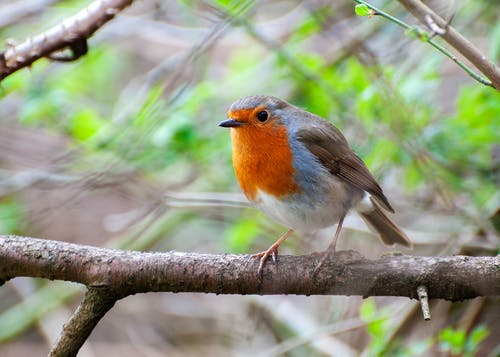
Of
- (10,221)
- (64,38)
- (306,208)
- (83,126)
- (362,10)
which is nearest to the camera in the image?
(362,10)

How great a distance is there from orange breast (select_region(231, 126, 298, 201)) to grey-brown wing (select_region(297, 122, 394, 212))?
159 mm

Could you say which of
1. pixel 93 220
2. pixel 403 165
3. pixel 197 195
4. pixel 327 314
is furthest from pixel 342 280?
pixel 93 220

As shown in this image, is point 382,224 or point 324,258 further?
point 382,224

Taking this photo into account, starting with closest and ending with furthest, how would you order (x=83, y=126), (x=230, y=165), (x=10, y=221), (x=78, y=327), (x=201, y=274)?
(x=78, y=327) < (x=201, y=274) < (x=83, y=126) < (x=10, y=221) < (x=230, y=165)

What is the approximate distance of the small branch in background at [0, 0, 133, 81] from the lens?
2.75m

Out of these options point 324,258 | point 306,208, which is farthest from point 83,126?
point 324,258

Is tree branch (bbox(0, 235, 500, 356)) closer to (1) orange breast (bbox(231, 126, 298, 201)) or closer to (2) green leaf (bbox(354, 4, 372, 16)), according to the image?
(1) orange breast (bbox(231, 126, 298, 201))

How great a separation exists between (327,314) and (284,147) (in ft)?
6.90

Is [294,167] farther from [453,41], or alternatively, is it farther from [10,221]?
[10,221]

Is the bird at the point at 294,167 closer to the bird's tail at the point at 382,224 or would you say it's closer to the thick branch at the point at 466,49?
the bird's tail at the point at 382,224

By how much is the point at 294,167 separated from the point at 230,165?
5.35 feet

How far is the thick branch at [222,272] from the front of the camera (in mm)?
2486

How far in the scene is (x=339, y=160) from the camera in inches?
148

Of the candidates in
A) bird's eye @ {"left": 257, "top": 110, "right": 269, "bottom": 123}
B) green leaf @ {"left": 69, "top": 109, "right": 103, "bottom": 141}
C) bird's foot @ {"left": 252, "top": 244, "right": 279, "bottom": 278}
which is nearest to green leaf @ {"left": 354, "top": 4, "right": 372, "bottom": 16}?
bird's foot @ {"left": 252, "top": 244, "right": 279, "bottom": 278}
